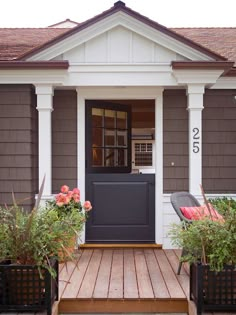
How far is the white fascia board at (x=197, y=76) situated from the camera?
16.9 ft

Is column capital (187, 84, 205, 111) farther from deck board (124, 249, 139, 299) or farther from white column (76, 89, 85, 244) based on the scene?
deck board (124, 249, 139, 299)

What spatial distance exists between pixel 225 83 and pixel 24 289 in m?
3.75

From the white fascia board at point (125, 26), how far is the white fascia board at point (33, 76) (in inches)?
7.5

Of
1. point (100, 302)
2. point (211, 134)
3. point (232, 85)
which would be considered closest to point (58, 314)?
point (100, 302)

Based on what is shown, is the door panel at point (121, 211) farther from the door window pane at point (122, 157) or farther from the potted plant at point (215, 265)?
the potted plant at point (215, 265)

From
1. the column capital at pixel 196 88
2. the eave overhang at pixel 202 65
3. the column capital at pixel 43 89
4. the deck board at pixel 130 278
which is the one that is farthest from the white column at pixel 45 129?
the column capital at pixel 196 88

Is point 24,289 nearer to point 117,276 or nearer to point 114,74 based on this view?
point 117,276

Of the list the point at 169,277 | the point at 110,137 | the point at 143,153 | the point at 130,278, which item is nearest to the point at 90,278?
the point at 130,278

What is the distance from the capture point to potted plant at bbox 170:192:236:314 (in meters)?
3.08

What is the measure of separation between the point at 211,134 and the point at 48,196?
2.27 metres

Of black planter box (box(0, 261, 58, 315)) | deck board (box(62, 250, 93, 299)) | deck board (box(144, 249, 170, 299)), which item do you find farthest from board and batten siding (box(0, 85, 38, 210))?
black planter box (box(0, 261, 58, 315))

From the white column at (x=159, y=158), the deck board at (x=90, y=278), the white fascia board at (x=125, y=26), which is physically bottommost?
the deck board at (x=90, y=278)

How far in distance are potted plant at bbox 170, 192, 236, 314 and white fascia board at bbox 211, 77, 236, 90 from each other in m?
2.73

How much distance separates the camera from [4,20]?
20.1m
